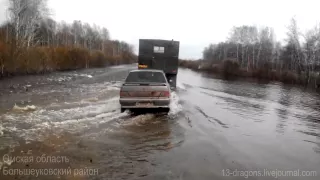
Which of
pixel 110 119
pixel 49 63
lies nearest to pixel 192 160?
pixel 110 119

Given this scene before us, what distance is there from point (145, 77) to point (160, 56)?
9265 mm

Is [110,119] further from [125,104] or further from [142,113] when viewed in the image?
[142,113]

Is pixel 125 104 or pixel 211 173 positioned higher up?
pixel 125 104

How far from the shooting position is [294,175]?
5109mm

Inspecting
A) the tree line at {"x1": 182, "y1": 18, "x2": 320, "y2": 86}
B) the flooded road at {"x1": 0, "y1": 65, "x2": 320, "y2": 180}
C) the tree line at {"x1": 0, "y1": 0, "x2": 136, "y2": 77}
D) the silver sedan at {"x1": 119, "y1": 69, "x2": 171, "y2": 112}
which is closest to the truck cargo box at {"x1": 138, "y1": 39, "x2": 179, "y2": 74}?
the flooded road at {"x1": 0, "y1": 65, "x2": 320, "y2": 180}

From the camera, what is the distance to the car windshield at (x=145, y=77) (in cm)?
1034

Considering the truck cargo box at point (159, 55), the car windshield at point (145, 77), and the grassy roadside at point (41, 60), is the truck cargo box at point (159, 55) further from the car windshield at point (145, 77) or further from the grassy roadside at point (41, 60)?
the grassy roadside at point (41, 60)

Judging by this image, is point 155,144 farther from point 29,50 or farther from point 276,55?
point 276,55

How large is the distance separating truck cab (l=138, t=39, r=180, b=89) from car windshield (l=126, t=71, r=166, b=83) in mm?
8818

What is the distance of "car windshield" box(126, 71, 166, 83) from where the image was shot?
10344 mm

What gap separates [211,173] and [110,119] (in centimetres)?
465

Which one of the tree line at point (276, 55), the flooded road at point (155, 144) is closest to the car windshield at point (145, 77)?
the flooded road at point (155, 144)

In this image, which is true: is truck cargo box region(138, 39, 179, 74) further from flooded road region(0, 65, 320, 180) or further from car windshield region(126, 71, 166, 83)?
flooded road region(0, 65, 320, 180)

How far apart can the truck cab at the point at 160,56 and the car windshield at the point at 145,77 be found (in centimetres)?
882
